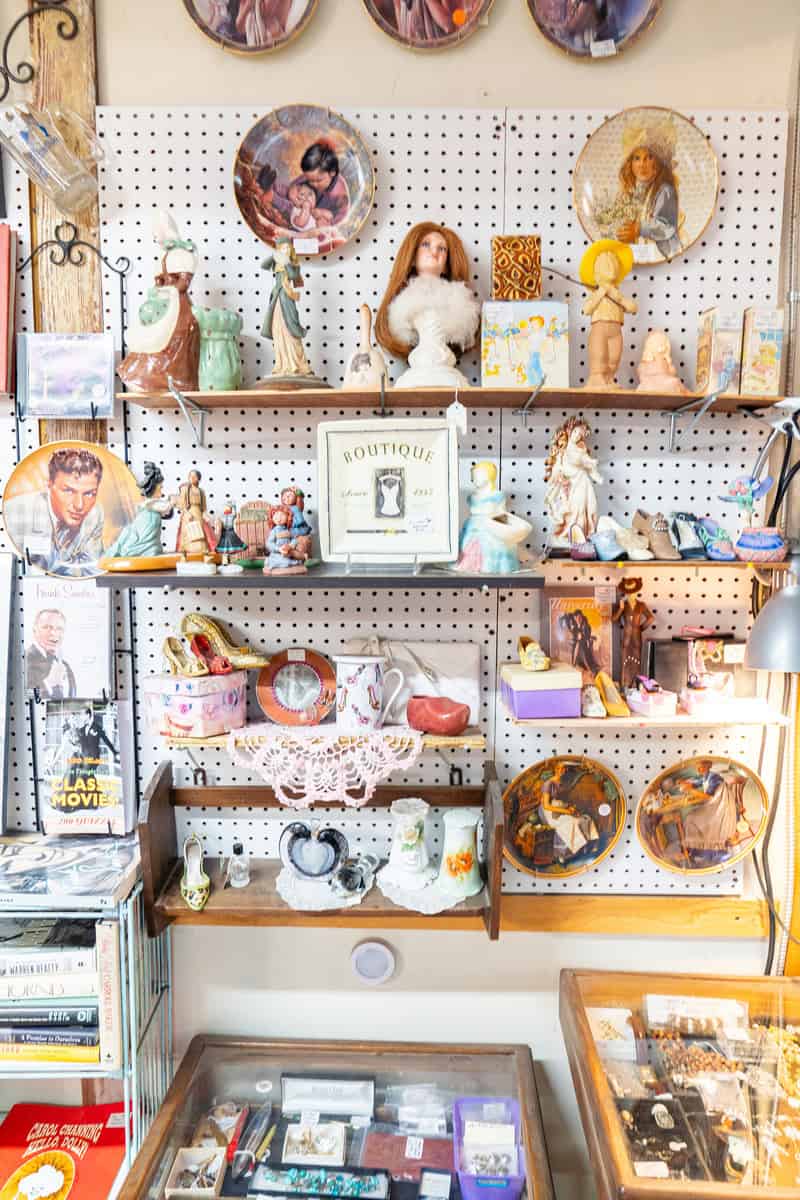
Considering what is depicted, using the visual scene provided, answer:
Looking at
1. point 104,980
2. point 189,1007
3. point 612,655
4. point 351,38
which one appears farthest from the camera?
point 189,1007

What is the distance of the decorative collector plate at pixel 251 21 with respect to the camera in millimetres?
1521

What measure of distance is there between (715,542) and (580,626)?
0.33m

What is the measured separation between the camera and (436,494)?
148cm

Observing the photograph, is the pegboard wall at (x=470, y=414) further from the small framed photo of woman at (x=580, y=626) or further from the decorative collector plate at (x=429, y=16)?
the decorative collector plate at (x=429, y=16)

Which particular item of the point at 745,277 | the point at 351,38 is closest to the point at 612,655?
the point at 745,277

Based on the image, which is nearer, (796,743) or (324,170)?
(324,170)

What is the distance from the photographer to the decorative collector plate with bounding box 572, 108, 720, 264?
1.55 m

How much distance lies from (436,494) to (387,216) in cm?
62

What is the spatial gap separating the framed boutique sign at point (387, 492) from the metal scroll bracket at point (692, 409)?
504 mm

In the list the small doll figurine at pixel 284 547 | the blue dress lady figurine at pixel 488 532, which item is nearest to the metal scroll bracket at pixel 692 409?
the blue dress lady figurine at pixel 488 532

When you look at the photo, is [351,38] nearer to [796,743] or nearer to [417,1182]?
[796,743]

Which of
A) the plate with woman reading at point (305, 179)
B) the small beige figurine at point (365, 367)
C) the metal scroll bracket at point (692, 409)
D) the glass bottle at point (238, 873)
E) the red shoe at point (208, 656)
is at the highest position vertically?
the plate with woman reading at point (305, 179)

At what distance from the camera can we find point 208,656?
1563 millimetres

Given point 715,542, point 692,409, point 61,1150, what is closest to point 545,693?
point 715,542
